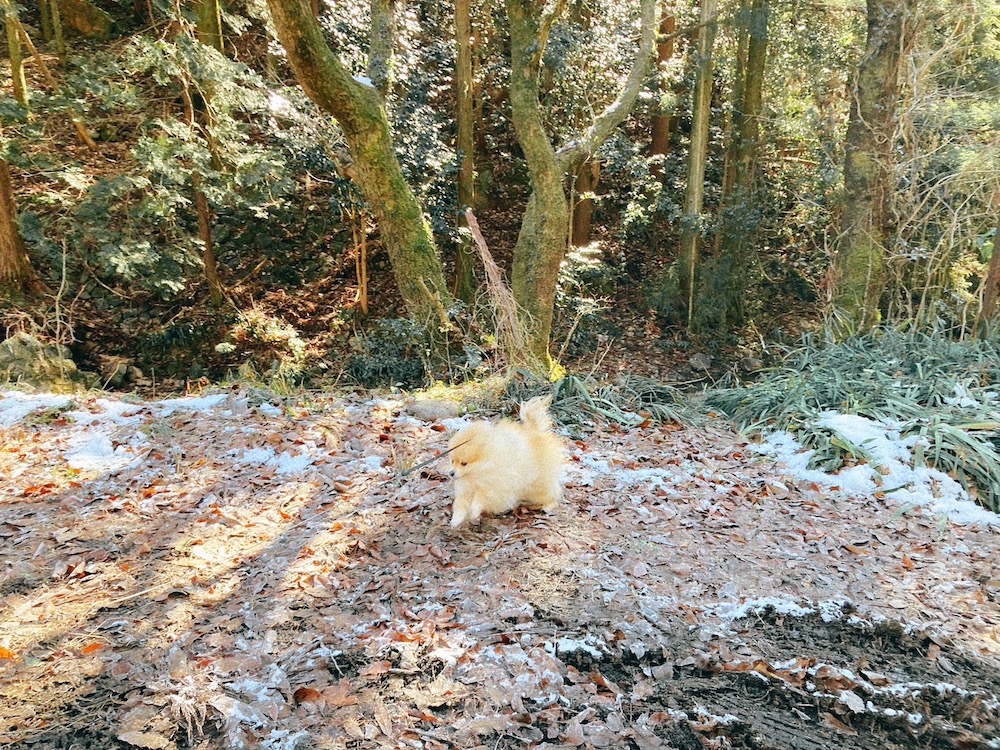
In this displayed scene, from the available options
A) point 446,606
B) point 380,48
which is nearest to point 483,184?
point 380,48

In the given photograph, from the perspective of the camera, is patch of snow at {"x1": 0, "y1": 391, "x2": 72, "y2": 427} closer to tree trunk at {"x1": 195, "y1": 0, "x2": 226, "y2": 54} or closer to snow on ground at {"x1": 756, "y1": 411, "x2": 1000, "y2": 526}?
snow on ground at {"x1": 756, "y1": 411, "x2": 1000, "y2": 526}

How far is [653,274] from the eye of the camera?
45.1ft

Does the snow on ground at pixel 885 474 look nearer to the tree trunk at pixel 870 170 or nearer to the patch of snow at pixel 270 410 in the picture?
the tree trunk at pixel 870 170

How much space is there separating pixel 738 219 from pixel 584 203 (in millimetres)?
2922

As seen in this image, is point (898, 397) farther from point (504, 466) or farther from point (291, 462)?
point (291, 462)

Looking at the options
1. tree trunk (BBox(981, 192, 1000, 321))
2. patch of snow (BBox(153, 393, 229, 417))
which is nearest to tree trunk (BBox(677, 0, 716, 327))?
tree trunk (BBox(981, 192, 1000, 321))

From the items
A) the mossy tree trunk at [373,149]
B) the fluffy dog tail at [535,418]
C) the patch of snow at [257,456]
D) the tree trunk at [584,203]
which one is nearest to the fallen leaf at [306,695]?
the fluffy dog tail at [535,418]

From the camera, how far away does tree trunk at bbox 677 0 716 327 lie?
11.3m

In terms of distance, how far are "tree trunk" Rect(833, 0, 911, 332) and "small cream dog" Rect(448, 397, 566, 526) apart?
597 cm

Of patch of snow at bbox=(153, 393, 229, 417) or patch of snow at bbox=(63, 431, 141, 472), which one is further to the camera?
patch of snow at bbox=(153, 393, 229, 417)

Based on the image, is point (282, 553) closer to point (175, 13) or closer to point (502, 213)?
point (175, 13)

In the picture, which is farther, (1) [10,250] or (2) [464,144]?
(2) [464,144]

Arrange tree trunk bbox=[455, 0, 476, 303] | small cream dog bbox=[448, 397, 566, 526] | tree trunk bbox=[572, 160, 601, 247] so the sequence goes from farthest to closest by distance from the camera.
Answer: tree trunk bbox=[572, 160, 601, 247]
tree trunk bbox=[455, 0, 476, 303]
small cream dog bbox=[448, 397, 566, 526]

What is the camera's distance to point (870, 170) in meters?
7.93
